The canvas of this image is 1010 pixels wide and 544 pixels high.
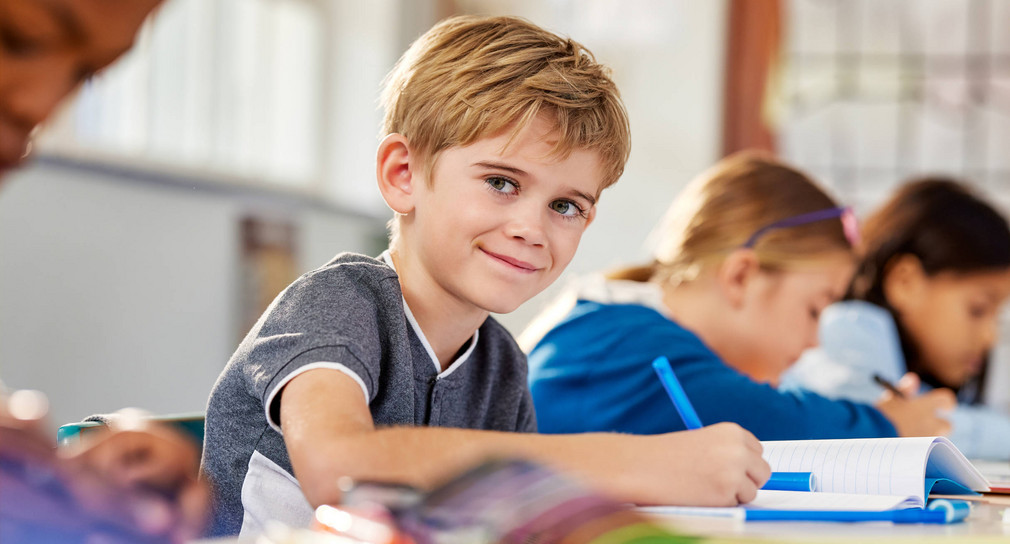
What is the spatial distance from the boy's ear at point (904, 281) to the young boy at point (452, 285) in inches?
56.6

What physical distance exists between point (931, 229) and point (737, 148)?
1543mm

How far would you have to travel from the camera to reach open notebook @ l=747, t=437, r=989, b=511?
0.80m

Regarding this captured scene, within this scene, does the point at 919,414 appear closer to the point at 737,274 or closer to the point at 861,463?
the point at 737,274

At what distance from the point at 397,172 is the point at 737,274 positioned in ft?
2.56

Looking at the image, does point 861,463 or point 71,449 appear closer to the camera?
point 71,449

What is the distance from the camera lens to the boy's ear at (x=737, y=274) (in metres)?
1.57

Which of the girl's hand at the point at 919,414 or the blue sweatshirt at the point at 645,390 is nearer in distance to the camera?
the blue sweatshirt at the point at 645,390

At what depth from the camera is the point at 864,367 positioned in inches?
78.7

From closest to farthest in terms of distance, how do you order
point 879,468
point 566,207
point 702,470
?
point 702,470 < point 879,468 < point 566,207

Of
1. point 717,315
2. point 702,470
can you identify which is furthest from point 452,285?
point 717,315

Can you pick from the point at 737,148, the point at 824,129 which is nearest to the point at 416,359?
the point at 737,148

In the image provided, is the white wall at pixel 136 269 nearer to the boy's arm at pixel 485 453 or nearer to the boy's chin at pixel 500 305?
the boy's chin at pixel 500 305

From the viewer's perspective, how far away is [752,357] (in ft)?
5.24

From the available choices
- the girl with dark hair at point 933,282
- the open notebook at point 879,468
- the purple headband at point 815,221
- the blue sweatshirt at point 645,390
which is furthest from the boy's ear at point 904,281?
the open notebook at point 879,468
